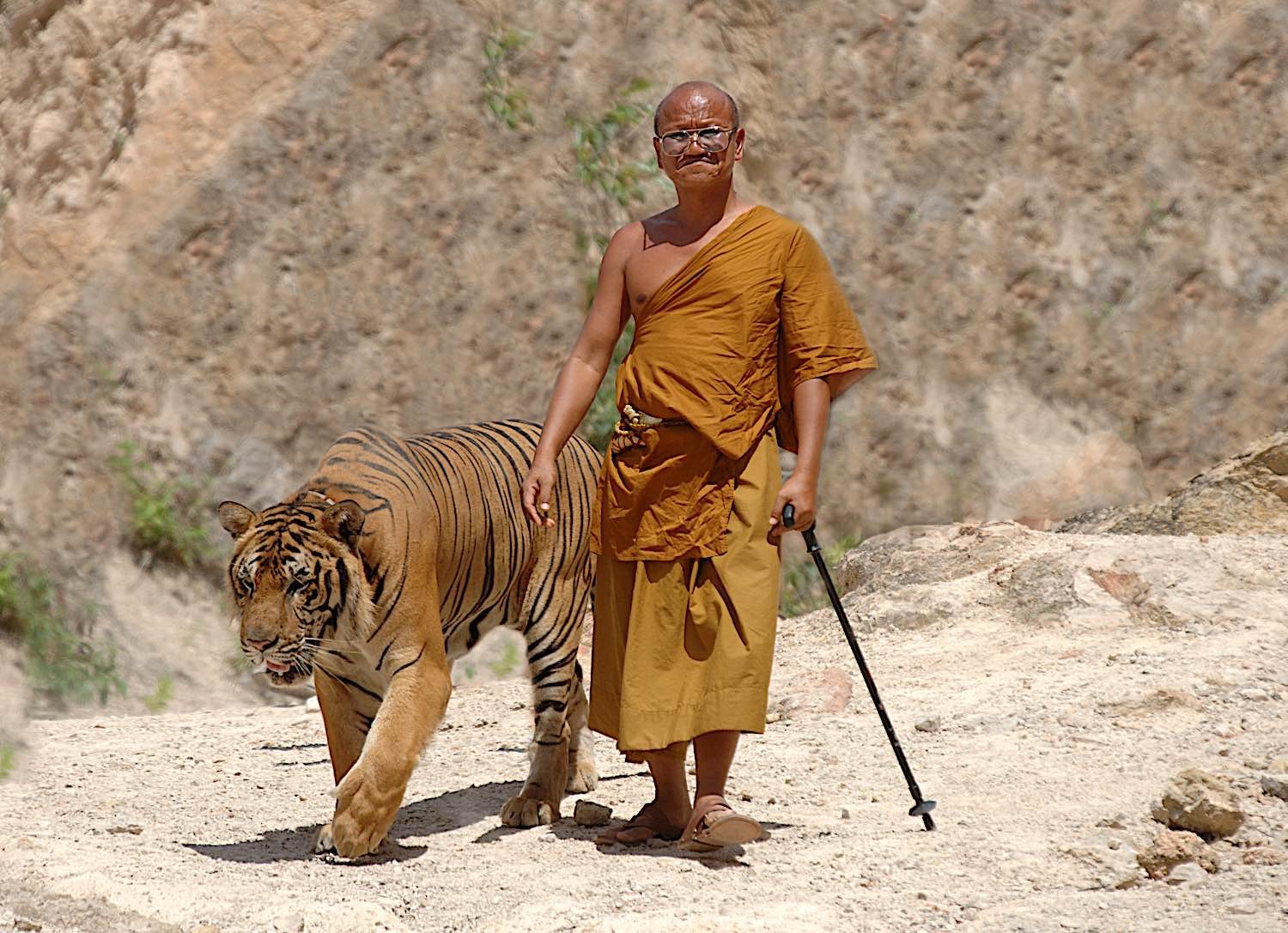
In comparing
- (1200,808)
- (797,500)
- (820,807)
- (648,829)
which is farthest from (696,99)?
(1200,808)

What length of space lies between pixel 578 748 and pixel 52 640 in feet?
15.0

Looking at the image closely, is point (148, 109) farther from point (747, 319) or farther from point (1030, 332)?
point (747, 319)

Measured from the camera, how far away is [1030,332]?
1086cm

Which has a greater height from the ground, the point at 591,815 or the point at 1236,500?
the point at 1236,500

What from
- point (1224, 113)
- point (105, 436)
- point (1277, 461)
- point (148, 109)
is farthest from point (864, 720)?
point (1224, 113)

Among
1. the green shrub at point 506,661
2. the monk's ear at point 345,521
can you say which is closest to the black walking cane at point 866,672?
the monk's ear at point 345,521

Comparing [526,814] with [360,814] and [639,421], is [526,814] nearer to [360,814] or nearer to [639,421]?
[360,814]

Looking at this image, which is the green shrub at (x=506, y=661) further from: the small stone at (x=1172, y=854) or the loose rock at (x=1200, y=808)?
the small stone at (x=1172, y=854)

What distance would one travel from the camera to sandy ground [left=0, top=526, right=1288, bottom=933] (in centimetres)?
383

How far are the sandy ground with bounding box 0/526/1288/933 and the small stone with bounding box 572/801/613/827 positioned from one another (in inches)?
3.9

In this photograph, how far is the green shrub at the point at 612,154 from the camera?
10.3 m

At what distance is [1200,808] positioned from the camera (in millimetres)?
4160

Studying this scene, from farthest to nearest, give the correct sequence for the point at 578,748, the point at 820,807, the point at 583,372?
the point at 578,748 < the point at 820,807 < the point at 583,372

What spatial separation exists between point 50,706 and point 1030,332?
663 centimetres
